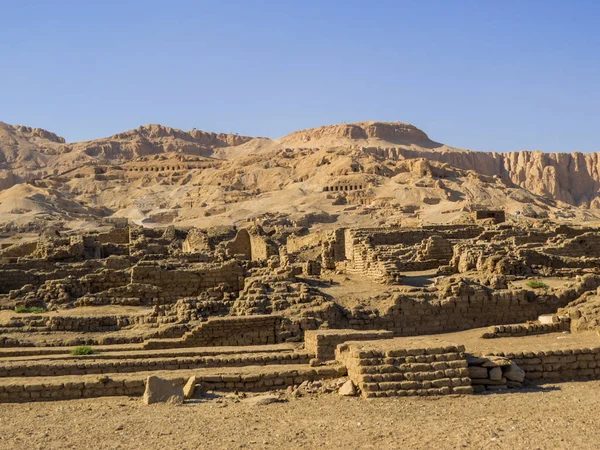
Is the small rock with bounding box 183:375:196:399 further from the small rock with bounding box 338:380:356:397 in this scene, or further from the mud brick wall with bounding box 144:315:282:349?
the mud brick wall with bounding box 144:315:282:349

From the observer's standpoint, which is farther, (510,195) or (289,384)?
(510,195)

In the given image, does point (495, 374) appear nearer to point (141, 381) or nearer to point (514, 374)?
point (514, 374)

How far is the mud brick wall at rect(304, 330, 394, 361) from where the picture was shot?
33.6 ft

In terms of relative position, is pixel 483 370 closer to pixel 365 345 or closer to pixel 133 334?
pixel 365 345

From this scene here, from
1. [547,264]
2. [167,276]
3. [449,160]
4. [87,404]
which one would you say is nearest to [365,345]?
[87,404]

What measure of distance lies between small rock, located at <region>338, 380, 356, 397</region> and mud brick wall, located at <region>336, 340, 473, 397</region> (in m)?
0.09

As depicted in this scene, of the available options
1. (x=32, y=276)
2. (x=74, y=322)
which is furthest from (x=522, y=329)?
(x=32, y=276)

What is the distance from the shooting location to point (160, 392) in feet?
27.7

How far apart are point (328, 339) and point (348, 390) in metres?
1.65

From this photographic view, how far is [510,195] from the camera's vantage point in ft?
208

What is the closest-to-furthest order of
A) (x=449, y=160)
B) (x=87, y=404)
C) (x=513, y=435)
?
(x=513, y=435) → (x=87, y=404) → (x=449, y=160)

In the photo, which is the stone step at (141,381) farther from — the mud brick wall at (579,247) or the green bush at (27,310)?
the mud brick wall at (579,247)

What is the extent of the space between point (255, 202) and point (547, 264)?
156 feet

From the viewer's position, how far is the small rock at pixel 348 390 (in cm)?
873
